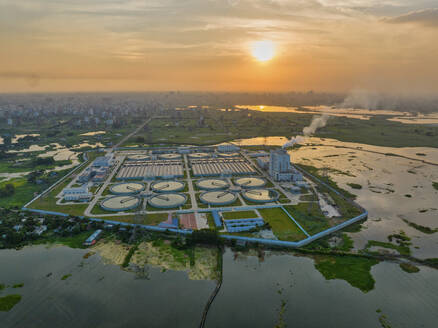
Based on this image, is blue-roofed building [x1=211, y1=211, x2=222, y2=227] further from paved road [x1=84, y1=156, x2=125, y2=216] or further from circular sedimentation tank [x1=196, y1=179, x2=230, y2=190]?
paved road [x1=84, y1=156, x2=125, y2=216]

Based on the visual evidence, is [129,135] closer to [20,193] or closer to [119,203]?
[20,193]

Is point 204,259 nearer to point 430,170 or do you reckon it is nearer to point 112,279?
point 112,279

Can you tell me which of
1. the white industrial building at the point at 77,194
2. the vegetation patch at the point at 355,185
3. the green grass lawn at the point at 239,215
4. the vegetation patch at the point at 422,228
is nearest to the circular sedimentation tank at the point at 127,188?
the white industrial building at the point at 77,194

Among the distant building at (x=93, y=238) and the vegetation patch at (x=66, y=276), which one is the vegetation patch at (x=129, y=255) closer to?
the distant building at (x=93, y=238)

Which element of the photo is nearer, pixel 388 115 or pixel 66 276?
pixel 66 276

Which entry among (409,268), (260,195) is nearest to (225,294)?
(409,268)

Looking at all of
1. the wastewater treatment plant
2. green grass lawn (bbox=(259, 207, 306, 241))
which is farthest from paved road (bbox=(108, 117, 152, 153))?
green grass lawn (bbox=(259, 207, 306, 241))

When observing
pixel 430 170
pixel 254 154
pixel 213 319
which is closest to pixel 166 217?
pixel 213 319
